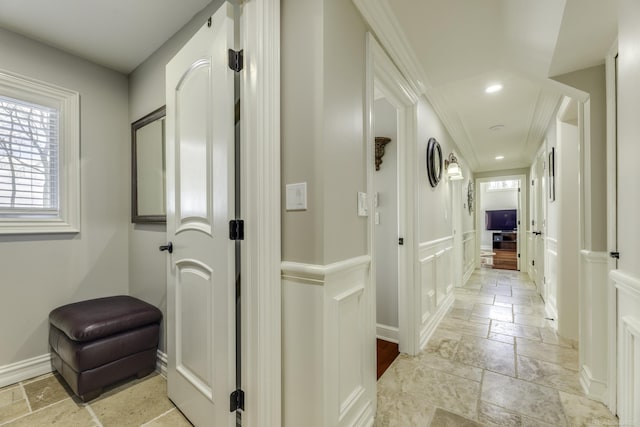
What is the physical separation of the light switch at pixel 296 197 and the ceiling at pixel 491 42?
1.02 meters

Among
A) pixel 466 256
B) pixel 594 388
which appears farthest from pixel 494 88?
pixel 466 256

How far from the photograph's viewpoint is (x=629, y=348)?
108 centimetres

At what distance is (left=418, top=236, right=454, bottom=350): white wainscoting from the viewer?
8.08 ft

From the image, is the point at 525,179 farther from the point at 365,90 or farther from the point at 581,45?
the point at 365,90

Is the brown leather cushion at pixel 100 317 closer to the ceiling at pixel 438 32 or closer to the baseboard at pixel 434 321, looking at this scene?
the ceiling at pixel 438 32

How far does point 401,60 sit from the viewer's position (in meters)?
1.90

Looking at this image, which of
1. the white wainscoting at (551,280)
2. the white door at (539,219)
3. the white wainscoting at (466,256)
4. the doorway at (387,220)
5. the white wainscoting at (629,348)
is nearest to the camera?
the white wainscoting at (629,348)

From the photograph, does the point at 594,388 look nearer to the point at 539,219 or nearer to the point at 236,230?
the point at 236,230

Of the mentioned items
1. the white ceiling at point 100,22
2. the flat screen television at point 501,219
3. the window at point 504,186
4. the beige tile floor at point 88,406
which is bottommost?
the beige tile floor at point 88,406

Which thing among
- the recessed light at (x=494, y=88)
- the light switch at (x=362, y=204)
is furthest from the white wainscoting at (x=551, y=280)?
the light switch at (x=362, y=204)

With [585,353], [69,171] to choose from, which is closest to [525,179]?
[585,353]

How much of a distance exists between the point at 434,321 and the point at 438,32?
8.29ft

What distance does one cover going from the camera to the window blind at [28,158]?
6.06ft

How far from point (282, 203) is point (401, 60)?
145cm
